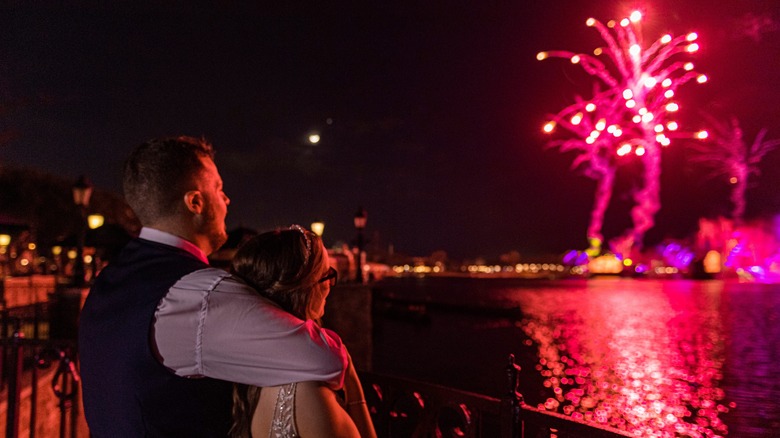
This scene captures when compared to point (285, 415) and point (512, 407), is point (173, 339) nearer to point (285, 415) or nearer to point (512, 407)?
point (285, 415)

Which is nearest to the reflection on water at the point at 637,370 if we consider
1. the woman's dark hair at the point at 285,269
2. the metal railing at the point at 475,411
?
the metal railing at the point at 475,411

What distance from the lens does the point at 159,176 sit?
197cm

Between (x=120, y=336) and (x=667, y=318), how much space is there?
55.3 meters

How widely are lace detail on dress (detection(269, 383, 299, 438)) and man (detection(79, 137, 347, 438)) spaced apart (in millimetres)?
138

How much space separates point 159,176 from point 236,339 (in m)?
0.76

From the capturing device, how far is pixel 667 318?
1986 inches

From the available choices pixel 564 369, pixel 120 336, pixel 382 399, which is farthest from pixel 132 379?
pixel 564 369

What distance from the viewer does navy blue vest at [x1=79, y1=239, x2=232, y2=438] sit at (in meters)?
1.62

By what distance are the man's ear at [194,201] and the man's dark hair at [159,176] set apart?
0.02 metres

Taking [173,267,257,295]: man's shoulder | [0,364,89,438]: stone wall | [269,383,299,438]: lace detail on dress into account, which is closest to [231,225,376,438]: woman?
[269,383,299,438]: lace detail on dress

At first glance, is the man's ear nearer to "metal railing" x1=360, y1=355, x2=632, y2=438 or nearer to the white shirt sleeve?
the white shirt sleeve

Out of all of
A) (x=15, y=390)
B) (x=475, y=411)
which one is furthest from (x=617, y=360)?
(x=15, y=390)

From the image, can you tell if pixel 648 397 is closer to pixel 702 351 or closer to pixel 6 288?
pixel 702 351

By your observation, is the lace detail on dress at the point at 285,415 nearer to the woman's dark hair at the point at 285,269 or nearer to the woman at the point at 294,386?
the woman at the point at 294,386
